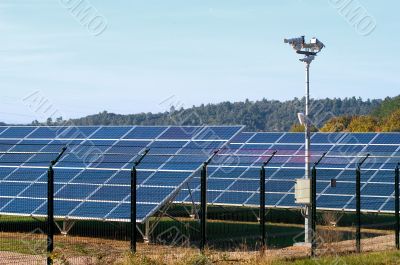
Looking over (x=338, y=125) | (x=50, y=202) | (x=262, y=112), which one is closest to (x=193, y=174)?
(x=50, y=202)

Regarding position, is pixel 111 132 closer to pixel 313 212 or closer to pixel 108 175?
pixel 108 175

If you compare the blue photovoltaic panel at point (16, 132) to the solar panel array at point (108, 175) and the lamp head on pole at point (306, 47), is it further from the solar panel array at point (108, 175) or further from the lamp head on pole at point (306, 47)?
the lamp head on pole at point (306, 47)

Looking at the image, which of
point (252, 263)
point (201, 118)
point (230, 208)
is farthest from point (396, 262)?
point (201, 118)

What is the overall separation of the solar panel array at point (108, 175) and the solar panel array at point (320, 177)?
351 centimetres

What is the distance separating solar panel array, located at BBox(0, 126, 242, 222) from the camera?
21.4 meters

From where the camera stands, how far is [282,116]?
163500mm

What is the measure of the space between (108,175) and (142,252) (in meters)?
5.47

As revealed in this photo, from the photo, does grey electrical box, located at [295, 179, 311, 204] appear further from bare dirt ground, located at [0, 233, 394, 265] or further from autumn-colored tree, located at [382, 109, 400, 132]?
autumn-colored tree, located at [382, 109, 400, 132]

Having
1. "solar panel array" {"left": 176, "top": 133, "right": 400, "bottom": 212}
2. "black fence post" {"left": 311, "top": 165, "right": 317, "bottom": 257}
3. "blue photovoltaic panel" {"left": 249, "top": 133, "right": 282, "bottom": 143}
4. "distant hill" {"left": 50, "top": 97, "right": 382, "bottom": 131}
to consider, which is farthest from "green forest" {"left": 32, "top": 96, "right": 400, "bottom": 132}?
"black fence post" {"left": 311, "top": 165, "right": 317, "bottom": 257}

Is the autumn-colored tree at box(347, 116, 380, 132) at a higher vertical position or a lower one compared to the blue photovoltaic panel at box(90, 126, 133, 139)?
higher

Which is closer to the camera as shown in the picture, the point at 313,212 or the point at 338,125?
the point at 313,212

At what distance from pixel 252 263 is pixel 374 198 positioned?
48.9 feet

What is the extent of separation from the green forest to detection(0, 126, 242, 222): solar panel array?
2583 inches

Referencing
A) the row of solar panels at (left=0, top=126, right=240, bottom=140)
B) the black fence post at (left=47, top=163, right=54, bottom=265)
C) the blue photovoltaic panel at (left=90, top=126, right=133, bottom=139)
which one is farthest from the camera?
the blue photovoltaic panel at (left=90, top=126, right=133, bottom=139)
